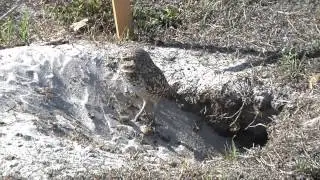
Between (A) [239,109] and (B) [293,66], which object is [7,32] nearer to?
(A) [239,109]

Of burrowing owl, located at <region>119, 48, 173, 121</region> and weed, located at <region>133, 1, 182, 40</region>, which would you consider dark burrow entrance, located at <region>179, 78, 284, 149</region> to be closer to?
burrowing owl, located at <region>119, 48, 173, 121</region>

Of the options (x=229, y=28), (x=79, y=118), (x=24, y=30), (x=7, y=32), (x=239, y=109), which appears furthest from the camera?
(x=229, y=28)

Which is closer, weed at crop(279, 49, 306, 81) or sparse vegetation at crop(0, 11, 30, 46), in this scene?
weed at crop(279, 49, 306, 81)

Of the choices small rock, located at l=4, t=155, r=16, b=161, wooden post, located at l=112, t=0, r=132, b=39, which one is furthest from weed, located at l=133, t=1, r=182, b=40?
small rock, located at l=4, t=155, r=16, b=161

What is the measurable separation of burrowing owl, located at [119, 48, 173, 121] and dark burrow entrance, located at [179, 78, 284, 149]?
392 millimetres

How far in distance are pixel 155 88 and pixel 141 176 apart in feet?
3.77

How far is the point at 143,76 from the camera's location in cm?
496

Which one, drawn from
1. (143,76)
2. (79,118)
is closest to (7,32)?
(79,118)

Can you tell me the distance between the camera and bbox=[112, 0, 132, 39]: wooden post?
227 inches

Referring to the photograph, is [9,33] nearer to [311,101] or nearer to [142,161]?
[142,161]

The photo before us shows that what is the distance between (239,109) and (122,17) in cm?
132

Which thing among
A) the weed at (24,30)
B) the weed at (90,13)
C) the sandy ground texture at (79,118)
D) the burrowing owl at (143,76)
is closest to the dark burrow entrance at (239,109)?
the sandy ground texture at (79,118)

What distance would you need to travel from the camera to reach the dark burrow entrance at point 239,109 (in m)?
5.30

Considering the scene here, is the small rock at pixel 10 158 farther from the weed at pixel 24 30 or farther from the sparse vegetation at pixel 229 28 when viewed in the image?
the weed at pixel 24 30
